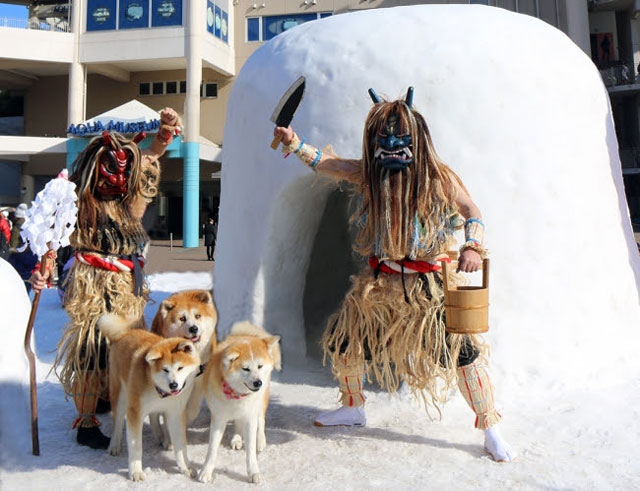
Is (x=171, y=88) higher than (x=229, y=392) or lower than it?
higher

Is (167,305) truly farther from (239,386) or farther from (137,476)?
(137,476)

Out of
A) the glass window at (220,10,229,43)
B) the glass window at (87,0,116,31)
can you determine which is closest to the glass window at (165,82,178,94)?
the glass window at (220,10,229,43)

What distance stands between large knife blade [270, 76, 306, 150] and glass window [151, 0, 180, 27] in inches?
652

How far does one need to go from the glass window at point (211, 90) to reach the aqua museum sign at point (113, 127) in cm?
469

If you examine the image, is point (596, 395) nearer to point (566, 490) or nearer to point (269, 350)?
point (566, 490)

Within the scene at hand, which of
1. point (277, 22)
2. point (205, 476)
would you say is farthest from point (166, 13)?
point (205, 476)

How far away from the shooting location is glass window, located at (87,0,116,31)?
1909 centimetres

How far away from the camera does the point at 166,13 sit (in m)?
18.7

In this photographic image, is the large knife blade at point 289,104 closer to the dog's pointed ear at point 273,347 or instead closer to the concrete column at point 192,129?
the dog's pointed ear at point 273,347

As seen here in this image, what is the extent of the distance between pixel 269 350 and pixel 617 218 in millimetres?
2768

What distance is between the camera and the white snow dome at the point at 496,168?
3.49 meters

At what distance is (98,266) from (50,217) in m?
0.42

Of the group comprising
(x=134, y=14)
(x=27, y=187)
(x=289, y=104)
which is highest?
(x=134, y=14)

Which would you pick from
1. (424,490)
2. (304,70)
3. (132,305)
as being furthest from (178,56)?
(424,490)
